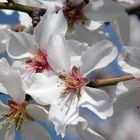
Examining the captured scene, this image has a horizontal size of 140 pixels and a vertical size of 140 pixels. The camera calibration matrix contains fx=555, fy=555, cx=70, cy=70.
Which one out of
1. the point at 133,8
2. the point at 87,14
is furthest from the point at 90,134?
the point at 133,8

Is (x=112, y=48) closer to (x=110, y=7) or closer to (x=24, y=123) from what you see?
(x=110, y=7)

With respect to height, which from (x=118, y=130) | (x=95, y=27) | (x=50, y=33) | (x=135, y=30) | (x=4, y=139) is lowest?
(x=118, y=130)

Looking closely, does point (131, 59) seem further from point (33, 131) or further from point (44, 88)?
point (33, 131)

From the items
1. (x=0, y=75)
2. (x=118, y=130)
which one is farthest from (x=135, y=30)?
(x=0, y=75)

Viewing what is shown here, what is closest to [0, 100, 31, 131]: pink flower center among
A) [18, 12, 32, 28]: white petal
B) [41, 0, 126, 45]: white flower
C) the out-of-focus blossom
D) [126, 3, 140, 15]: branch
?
[41, 0, 126, 45]: white flower

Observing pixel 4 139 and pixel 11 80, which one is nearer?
pixel 11 80

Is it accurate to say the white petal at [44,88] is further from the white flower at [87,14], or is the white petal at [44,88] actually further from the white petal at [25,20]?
the white petal at [25,20]
